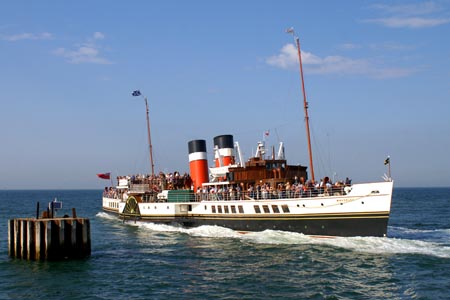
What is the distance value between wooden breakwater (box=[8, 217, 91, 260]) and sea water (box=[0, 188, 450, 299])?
2.01 feet

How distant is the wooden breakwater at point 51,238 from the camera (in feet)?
82.0

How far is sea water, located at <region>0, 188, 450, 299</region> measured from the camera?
1953 cm

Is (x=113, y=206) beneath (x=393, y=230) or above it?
above

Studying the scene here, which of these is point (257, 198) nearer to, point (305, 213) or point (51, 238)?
point (305, 213)

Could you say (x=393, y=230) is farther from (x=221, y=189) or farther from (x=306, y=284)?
(x=306, y=284)

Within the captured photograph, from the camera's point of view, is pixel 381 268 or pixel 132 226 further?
pixel 132 226

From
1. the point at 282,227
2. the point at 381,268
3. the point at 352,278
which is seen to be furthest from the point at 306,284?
the point at 282,227

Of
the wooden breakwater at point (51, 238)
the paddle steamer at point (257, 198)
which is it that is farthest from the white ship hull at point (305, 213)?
the wooden breakwater at point (51, 238)

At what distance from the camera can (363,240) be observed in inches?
1117

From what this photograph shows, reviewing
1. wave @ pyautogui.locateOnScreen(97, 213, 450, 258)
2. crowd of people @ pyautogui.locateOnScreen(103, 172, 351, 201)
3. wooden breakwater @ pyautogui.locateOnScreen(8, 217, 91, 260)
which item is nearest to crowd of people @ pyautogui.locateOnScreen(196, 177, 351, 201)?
crowd of people @ pyautogui.locateOnScreen(103, 172, 351, 201)

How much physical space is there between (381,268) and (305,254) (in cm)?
457

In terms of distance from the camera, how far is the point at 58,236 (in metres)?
25.3

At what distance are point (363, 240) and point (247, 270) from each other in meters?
8.79

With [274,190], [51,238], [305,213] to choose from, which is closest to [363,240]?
[305,213]
